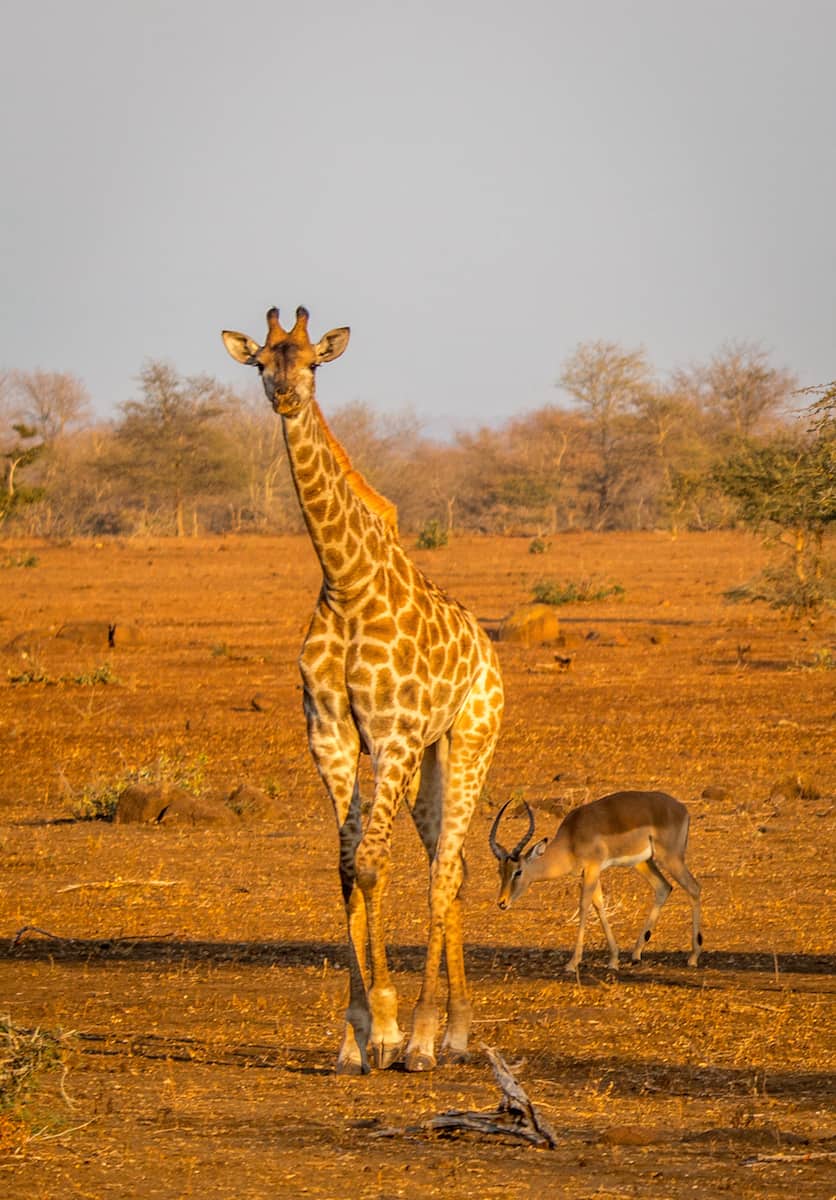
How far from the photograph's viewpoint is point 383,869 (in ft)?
21.8

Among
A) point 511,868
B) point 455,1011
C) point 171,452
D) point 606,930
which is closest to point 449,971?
point 455,1011

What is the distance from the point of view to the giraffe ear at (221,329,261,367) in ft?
22.6

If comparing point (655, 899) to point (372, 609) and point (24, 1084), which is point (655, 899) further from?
point (24, 1084)

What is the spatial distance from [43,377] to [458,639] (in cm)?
11634

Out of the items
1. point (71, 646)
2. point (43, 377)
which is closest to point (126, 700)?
point (71, 646)

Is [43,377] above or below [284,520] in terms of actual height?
above

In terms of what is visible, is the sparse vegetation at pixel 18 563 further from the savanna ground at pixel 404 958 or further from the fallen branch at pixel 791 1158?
the fallen branch at pixel 791 1158

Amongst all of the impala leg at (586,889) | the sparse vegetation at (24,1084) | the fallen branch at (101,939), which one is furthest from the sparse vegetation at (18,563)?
the sparse vegetation at (24,1084)

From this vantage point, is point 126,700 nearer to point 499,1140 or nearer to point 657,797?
point 657,797

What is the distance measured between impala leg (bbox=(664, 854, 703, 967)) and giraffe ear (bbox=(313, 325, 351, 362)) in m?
3.99

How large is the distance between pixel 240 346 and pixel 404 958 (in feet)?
12.0

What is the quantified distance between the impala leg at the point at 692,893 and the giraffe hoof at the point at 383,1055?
9.07ft

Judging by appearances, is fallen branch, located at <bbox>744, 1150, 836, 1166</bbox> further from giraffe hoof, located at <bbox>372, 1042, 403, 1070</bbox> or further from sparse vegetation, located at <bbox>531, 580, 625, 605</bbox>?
sparse vegetation, located at <bbox>531, 580, 625, 605</bbox>

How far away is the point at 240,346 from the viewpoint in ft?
22.8
